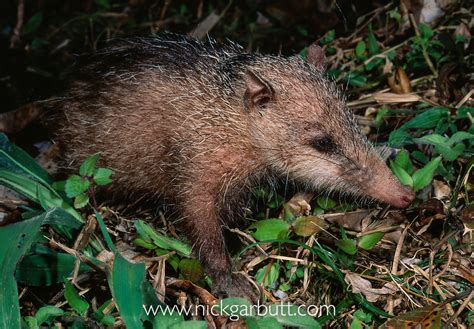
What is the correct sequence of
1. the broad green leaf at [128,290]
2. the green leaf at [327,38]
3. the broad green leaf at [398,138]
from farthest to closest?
1. the green leaf at [327,38]
2. the broad green leaf at [398,138]
3. the broad green leaf at [128,290]

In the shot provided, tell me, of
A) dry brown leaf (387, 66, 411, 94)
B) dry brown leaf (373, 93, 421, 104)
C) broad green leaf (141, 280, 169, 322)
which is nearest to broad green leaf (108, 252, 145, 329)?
broad green leaf (141, 280, 169, 322)

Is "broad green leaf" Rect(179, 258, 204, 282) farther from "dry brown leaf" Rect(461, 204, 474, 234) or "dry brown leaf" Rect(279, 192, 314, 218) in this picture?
"dry brown leaf" Rect(461, 204, 474, 234)

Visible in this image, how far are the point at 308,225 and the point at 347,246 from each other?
23cm

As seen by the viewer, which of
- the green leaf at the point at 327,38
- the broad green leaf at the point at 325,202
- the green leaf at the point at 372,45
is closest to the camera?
the broad green leaf at the point at 325,202

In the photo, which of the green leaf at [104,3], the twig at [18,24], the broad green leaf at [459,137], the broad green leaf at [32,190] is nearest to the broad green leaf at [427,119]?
the broad green leaf at [459,137]

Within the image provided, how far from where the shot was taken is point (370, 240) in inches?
119

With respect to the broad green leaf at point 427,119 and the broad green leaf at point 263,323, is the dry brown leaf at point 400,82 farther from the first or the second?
the broad green leaf at point 263,323

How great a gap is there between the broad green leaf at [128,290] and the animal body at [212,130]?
617 mm

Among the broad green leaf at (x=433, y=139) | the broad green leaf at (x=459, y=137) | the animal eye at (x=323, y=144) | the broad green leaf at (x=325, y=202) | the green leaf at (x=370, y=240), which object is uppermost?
the broad green leaf at (x=459, y=137)

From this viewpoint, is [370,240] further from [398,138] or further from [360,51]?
[360,51]

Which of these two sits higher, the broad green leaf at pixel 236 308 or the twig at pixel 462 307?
the twig at pixel 462 307

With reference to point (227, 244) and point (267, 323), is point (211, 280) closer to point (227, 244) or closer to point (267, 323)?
point (227, 244)

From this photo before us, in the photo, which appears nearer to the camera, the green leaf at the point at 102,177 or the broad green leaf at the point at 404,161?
the green leaf at the point at 102,177

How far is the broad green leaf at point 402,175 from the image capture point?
3.20 m
